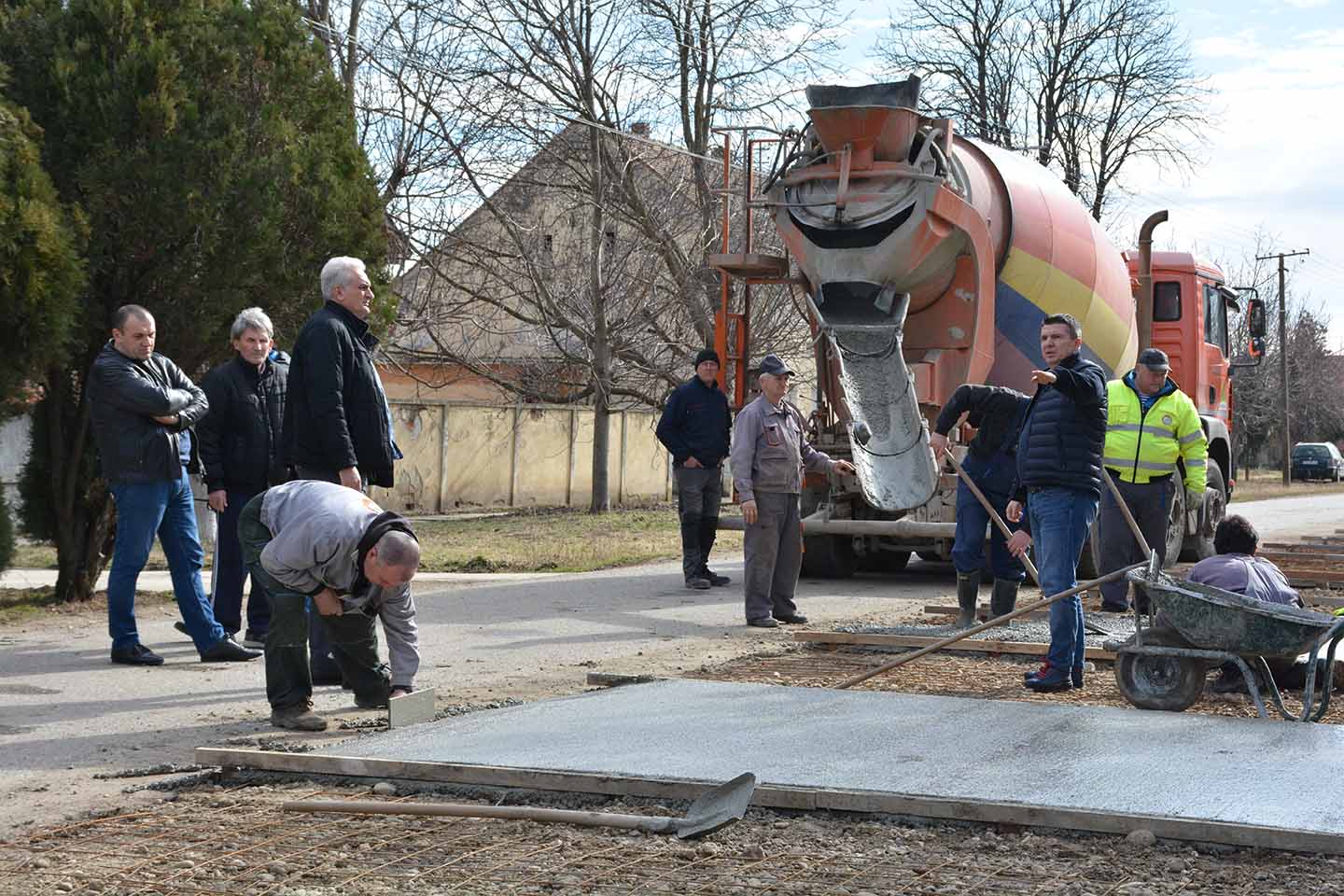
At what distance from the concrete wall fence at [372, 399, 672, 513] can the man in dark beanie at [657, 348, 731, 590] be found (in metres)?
11.0

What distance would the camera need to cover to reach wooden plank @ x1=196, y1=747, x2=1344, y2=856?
479 cm

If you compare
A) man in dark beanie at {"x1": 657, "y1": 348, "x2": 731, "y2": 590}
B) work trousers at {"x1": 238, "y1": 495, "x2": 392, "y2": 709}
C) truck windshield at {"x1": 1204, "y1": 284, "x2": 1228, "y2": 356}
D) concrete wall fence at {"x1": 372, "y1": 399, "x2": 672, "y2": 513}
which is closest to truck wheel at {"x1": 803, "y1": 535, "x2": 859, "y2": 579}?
man in dark beanie at {"x1": 657, "y1": 348, "x2": 731, "y2": 590}

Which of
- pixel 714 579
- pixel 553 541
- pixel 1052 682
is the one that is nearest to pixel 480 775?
pixel 1052 682

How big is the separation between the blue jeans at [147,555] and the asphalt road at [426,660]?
0.22m

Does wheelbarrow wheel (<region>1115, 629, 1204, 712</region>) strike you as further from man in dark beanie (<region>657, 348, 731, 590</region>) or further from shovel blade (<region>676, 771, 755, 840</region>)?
man in dark beanie (<region>657, 348, 731, 590</region>)

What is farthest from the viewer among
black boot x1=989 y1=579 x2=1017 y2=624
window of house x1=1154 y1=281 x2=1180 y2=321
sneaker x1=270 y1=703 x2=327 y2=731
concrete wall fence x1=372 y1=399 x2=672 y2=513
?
concrete wall fence x1=372 y1=399 x2=672 y2=513

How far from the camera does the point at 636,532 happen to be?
70.6ft

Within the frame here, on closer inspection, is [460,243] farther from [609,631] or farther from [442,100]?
[609,631]

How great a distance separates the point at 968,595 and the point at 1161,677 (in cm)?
318

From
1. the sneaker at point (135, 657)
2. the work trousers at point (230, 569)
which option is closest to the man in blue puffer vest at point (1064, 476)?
the work trousers at point (230, 569)

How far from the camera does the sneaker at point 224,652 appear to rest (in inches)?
354

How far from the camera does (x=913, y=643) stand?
9.72 m

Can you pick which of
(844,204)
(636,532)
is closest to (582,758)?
(844,204)

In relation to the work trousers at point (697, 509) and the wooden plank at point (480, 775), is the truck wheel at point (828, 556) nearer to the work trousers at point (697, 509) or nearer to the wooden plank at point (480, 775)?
the work trousers at point (697, 509)
